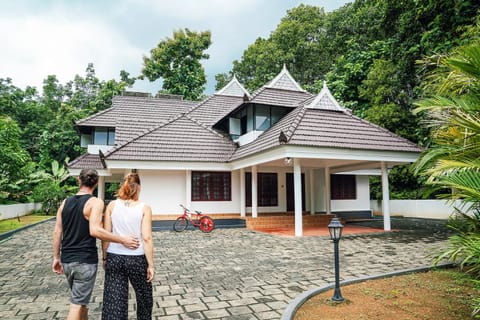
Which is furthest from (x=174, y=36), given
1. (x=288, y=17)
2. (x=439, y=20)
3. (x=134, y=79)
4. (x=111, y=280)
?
(x=111, y=280)

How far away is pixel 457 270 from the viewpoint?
19.1 ft

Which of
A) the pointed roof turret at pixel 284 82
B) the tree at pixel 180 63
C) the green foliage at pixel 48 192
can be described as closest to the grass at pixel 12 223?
the green foliage at pixel 48 192

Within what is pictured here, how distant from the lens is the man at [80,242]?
3.05 m

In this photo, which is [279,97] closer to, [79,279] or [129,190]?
[129,190]

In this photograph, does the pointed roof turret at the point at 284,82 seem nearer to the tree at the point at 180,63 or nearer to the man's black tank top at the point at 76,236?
the man's black tank top at the point at 76,236

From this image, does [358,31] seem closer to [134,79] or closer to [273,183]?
[273,183]

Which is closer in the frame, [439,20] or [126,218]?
[126,218]

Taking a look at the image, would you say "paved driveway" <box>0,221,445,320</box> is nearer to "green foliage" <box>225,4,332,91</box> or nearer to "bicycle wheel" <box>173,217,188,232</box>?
"bicycle wheel" <box>173,217,188,232</box>

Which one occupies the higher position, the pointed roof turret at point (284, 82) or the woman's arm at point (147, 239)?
the pointed roof turret at point (284, 82)

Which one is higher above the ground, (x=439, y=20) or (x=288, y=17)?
(x=288, y=17)

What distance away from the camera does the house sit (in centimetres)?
1128

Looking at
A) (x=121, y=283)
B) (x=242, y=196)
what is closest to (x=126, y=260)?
(x=121, y=283)

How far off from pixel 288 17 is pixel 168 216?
26.0m

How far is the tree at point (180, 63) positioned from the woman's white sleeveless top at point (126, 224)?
28.2 meters
